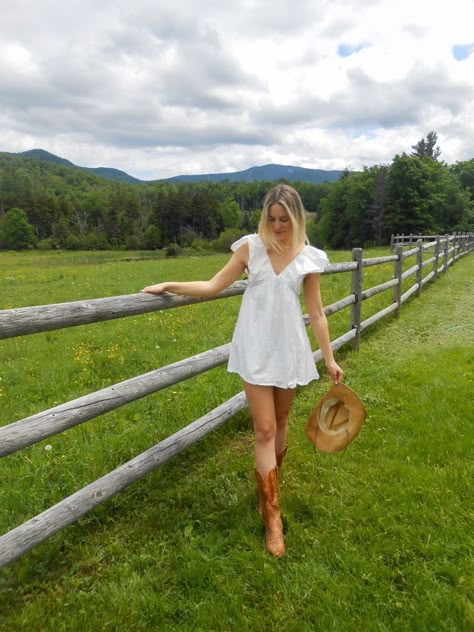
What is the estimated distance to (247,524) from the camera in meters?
2.75

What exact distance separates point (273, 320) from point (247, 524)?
4.46 feet

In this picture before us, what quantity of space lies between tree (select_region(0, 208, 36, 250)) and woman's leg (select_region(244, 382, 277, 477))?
8669 cm

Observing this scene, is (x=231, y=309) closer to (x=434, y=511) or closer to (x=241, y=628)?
(x=434, y=511)

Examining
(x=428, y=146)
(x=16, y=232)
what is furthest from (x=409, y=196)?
(x=16, y=232)

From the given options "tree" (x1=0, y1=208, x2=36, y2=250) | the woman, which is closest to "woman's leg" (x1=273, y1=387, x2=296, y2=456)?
the woman

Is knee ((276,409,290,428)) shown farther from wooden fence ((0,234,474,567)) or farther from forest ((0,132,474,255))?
forest ((0,132,474,255))

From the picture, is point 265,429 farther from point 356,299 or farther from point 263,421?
point 356,299

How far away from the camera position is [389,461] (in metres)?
3.34

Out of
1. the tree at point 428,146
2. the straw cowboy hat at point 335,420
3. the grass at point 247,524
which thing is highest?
the tree at point 428,146

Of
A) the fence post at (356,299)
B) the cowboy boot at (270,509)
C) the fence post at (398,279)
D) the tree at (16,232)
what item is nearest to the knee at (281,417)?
the cowboy boot at (270,509)

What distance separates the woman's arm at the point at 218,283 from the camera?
2553 mm

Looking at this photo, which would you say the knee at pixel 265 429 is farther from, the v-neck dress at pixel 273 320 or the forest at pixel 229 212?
the forest at pixel 229 212

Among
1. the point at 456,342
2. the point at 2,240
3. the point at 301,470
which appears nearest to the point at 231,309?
the point at 456,342

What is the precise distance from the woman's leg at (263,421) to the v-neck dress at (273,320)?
88mm
